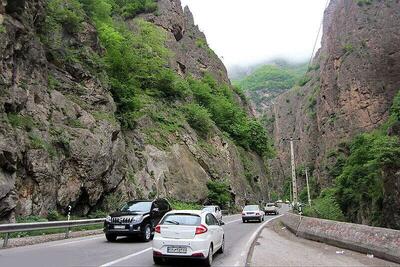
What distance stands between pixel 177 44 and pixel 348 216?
4120 cm

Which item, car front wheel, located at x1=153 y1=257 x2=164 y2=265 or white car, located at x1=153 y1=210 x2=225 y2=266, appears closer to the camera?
white car, located at x1=153 y1=210 x2=225 y2=266

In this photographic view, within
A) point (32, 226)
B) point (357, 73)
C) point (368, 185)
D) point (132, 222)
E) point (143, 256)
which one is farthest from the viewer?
point (357, 73)

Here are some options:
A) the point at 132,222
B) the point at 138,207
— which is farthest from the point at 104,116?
the point at 132,222

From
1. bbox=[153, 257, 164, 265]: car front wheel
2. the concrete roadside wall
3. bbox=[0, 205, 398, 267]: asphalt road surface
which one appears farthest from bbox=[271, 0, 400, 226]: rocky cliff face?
bbox=[153, 257, 164, 265]: car front wheel

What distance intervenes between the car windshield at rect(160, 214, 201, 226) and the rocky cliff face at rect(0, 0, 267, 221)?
29.8ft

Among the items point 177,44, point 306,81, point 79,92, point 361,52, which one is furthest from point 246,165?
point 306,81

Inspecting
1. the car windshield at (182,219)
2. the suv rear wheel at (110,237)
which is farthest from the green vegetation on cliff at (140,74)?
the car windshield at (182,219)

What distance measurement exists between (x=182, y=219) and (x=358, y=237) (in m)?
5.61

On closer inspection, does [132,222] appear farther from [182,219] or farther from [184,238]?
[184,238]

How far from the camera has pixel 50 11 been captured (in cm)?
2928

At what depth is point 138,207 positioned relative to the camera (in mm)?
16734

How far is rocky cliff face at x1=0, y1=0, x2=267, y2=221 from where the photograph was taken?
1928 centimetres

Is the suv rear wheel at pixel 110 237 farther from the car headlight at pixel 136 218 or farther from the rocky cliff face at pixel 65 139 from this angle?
the rocky cliff face at pixel 65 139

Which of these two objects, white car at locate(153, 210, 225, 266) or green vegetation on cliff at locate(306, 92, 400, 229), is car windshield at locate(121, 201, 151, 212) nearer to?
white car at locate(153, 210, 225, 266)
